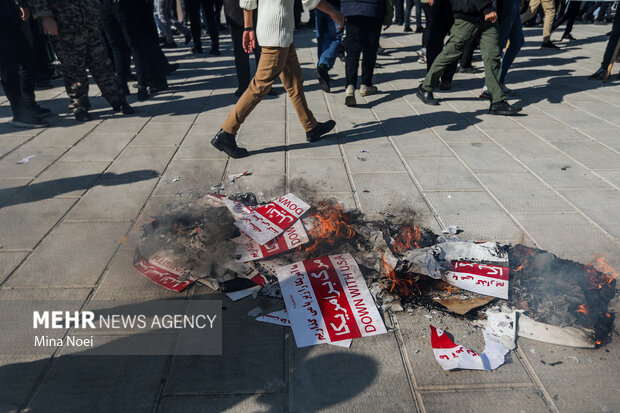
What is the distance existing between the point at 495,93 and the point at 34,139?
241 inches

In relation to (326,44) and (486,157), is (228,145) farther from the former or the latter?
(326,44)

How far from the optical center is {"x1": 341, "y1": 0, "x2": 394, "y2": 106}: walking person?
5.41 m

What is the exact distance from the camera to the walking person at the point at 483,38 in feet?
16.2

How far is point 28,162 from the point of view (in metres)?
4.32

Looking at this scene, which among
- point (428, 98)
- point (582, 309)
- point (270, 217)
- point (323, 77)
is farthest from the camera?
point (323, 77)

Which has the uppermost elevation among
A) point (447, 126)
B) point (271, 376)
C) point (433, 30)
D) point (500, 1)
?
point (500, 1)

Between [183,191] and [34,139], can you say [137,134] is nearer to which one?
[34,139]

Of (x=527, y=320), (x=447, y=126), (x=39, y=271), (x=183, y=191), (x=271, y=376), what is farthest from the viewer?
(x=447, y=126)

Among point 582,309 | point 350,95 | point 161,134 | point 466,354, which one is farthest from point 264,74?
point 582,309

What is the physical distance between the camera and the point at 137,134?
5.12 m

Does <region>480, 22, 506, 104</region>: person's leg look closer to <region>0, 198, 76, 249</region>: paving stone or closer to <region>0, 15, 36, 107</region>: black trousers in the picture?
<region>0, 198, 76, 249</region>: paving stone

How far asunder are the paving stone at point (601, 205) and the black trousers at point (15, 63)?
654 centimetres

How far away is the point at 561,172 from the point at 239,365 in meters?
3.78

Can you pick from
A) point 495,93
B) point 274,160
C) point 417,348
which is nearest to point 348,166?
point 274,160
